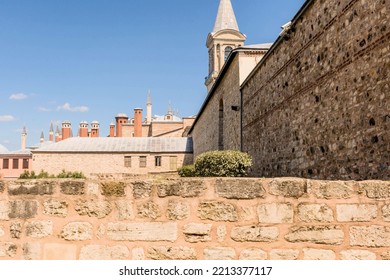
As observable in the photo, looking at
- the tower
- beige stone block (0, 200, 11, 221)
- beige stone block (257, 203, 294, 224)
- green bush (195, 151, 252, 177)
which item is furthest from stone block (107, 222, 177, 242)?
the tower

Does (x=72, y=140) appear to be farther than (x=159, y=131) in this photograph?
No

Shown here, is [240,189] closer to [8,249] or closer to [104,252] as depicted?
[104,252]

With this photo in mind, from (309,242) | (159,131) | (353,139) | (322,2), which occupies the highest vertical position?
(159,131)

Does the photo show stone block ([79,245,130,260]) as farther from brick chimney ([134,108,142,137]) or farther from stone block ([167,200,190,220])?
brick chimney ([134,108,142,137])

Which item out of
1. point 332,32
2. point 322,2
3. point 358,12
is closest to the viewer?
point 358,12

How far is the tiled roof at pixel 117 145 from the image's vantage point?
126ft

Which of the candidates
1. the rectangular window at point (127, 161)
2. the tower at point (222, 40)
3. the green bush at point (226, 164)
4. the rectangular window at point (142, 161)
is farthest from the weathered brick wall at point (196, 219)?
the tower at point (222, 40)

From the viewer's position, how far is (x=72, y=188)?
3461 mm

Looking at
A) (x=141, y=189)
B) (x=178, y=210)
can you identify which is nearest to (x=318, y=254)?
(x=178, y=210)

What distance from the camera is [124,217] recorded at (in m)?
3.40

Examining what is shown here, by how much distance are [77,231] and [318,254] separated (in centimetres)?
198
